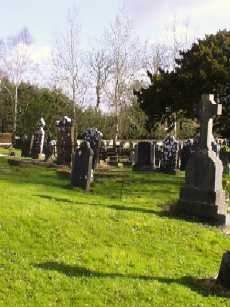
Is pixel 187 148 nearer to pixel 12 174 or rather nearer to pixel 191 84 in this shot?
pixel 191 84

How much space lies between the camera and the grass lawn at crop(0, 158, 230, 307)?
6.70 m

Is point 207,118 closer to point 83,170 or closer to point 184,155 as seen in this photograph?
point 83,170

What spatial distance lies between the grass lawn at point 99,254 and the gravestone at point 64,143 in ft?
28.3

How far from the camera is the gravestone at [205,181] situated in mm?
13062

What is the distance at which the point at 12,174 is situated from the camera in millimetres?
16922

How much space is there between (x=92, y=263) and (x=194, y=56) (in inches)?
816

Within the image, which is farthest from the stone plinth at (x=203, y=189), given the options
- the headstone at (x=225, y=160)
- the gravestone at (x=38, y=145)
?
the gravestone at (x=38, y=145)

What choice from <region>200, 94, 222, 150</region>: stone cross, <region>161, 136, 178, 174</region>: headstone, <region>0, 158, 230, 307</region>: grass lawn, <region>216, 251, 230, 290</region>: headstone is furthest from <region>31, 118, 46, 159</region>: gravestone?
<region>216, 251, 230, 290</region>: headstone

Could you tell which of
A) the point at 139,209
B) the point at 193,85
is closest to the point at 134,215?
the point at 139,209

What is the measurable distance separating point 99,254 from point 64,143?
14301mm

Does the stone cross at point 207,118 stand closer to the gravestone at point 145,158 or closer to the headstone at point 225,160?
the gravestone at point 145,158

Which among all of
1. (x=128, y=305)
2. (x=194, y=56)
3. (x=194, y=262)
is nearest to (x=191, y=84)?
(x=194, y=56)

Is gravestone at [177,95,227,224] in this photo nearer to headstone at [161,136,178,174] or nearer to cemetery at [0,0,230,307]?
cemetery at [0,0,230,307]

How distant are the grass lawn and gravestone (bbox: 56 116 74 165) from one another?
8611 millimetres
